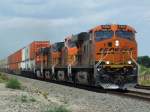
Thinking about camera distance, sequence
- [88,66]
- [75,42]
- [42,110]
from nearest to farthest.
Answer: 1. [42,110]
2. [88,66]
3. [75,42]

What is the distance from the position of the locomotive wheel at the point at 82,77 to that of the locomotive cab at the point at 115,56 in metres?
1.98

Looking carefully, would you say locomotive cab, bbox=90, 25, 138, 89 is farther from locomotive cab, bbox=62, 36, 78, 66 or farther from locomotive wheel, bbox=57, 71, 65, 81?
locomotive wheel, bbox=57, 71, 65, 81

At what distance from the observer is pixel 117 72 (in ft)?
84.4

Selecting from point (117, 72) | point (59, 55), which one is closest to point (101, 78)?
point (117, 72)

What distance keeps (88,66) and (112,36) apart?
2.30 metres

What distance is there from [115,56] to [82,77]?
3.53 meters

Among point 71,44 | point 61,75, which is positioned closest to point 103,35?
point 71,44

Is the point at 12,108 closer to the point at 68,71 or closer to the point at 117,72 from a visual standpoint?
the point at 117,72

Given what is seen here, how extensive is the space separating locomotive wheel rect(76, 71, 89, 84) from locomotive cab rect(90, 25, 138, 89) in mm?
1984

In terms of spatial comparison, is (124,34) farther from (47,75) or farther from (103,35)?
(47,75)

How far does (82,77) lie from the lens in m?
29.0

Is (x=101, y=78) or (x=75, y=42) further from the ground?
(x=75, y=42)

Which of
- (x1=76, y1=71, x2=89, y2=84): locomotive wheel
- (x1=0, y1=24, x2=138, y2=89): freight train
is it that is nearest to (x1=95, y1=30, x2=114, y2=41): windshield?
(x1=0, y1=24, x2=138, y2=89): freight train

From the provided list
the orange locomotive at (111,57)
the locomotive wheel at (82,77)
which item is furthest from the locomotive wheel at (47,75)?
the orange locomotive at (111,57)
